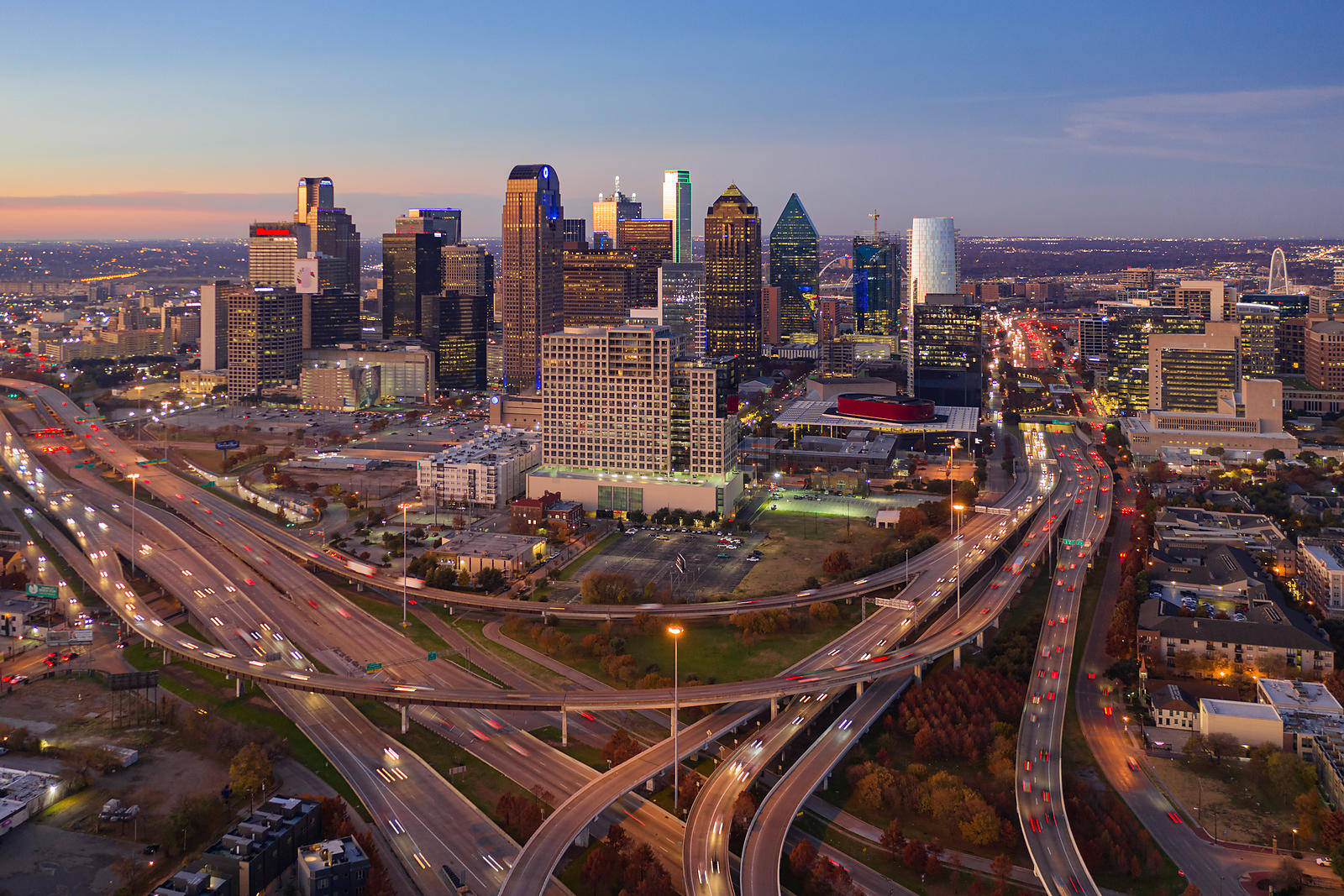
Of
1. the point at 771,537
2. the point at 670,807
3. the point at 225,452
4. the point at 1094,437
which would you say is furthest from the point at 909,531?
the point at 225,452

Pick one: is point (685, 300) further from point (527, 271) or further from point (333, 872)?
point (333, 872)

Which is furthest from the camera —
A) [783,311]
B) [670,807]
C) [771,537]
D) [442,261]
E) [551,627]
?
[783,311]

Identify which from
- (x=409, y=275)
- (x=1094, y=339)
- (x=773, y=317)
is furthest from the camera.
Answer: (x=773, y=317)

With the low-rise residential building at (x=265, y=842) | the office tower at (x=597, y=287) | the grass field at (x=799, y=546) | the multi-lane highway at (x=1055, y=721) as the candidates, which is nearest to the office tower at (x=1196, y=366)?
the multi-lane highway at (x=1055, y=721)

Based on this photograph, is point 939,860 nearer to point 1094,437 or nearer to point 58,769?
point 58,769

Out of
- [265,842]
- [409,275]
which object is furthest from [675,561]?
[409,275]
